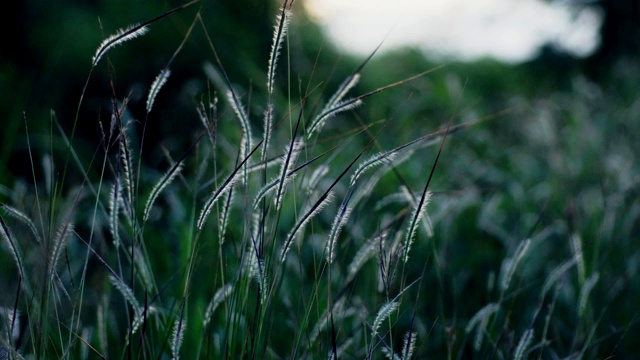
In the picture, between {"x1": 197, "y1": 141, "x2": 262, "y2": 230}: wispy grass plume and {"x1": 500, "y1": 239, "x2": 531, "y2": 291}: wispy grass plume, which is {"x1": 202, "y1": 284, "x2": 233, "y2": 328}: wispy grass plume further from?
{"x1": 500, "y1": 239, "x2": 531, "y2": 291}: wispy grass plume

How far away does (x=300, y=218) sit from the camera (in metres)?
0.91

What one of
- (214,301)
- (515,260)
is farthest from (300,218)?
(515,260)

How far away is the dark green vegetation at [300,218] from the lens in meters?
0.98

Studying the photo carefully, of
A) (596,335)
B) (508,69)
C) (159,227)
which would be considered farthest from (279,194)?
(508,69)

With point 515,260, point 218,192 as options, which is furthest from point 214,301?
point 515,260

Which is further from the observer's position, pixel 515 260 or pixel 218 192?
pixel 515 260

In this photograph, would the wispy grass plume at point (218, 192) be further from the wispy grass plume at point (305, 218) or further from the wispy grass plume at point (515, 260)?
the wispy grass plume at point (515, 260)

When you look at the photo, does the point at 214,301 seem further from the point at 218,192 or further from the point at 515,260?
the point at 515,260

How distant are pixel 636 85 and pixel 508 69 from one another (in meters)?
4.28

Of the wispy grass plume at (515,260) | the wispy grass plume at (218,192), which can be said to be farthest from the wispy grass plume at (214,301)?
the wispy grass plume at (515,260)

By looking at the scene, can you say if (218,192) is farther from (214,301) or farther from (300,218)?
(214,301)

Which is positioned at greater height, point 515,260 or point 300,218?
point 300,218

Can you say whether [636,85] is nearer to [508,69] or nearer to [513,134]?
[513,134]

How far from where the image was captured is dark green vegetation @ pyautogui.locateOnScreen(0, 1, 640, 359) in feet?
3.20
